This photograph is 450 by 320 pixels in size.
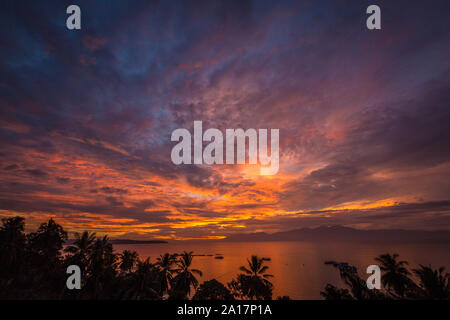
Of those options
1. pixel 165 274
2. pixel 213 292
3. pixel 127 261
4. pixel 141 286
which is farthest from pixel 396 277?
pixel 127 261

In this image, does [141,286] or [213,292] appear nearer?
[141,286]

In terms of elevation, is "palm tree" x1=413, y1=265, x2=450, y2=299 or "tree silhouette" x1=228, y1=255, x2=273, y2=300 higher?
"palm tree" x1=413, y1=265, x2=450, y2=299

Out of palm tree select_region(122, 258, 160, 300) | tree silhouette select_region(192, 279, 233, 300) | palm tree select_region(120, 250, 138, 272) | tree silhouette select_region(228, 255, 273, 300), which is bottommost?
palm tree select_region(120, 250, 138, 272)

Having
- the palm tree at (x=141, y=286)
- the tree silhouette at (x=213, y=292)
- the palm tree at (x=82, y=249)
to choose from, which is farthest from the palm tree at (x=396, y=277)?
the palm tree at (x=82, y=249)

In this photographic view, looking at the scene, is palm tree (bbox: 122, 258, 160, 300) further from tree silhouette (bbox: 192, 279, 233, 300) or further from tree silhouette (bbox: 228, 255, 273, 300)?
tree silhouette (bbox: 228, 255, 273, 300)

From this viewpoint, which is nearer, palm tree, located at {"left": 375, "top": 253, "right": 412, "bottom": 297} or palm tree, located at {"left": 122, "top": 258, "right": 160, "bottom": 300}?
palm tree, located at {"left": 122, "top": 258, "right": 160, "bottom": 300}

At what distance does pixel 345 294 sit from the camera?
20031 millimetres

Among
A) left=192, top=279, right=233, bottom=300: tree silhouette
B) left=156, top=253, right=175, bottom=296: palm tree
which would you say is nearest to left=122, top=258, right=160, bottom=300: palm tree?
left=156, top=253, right=175, bottom=296: palm tree

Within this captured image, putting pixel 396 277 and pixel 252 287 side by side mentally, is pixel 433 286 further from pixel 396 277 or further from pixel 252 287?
pixel 252 287

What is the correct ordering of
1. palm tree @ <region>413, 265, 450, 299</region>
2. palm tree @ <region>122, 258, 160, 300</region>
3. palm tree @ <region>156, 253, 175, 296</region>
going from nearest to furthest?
palm tree @ <region>413, 265, 450, 299</region> < palm tree @ <region>122, 258, 160, 300</region> < palm tree @ <region>156, 253, 175, 296</region>
